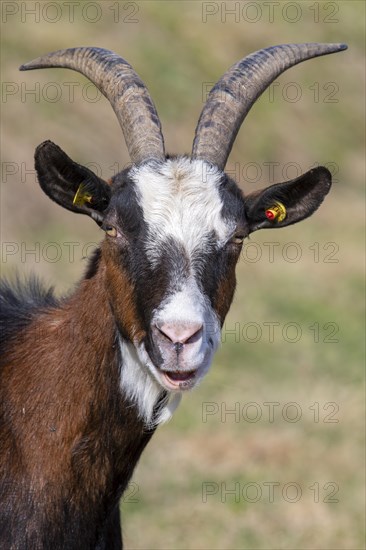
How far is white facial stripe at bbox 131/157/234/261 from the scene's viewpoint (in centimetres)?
657

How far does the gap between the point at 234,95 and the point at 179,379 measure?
221 cm

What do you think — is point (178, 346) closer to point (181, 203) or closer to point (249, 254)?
point (181, 203)

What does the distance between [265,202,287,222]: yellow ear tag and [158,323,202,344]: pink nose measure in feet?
4.62

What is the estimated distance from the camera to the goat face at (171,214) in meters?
6.26

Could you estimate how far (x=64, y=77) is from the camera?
2622 cm

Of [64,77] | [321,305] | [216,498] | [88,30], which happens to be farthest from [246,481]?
[88,30]

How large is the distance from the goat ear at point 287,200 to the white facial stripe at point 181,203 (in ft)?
1.12

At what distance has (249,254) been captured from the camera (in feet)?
77.8

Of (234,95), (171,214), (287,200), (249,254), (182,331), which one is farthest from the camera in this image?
(249,254)

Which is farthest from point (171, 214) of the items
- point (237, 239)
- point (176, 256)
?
point (237, 239)

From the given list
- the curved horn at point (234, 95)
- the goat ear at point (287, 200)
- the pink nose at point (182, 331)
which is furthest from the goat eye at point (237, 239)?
the pink nose at point (182, 331)

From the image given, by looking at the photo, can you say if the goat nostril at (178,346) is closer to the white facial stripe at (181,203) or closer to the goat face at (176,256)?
the goat face at (176,256)

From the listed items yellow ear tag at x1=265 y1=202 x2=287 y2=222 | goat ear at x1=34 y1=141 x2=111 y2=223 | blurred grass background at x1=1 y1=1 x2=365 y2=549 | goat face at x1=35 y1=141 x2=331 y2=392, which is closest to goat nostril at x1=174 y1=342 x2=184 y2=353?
goat face at x1=35 y1=141 x2=331 y2=392

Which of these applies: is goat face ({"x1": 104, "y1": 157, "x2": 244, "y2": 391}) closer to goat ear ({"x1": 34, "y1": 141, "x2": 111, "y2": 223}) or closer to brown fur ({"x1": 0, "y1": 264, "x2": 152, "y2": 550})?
goat ear ({"x1": 34, "y1": 141, "x2": 111, "y2": 223})
